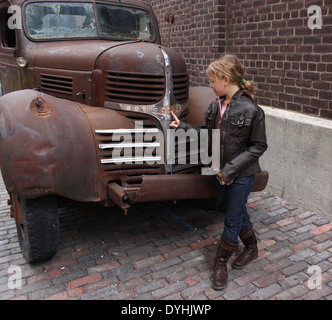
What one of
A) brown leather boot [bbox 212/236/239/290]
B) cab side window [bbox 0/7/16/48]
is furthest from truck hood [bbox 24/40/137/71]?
brown leather boot [bbox 212/236/239/290]

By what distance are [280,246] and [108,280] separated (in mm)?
1601

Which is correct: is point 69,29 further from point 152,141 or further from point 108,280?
point 108,280

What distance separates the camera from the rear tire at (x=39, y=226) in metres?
2.76

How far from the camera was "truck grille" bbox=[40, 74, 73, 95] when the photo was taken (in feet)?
11.5

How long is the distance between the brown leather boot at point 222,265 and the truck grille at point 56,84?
2.04 m

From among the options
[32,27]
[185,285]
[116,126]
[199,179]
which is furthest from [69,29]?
[185,285]

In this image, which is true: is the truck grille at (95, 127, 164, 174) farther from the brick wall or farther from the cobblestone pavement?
the brick wall

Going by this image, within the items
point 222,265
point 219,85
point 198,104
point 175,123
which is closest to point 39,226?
point 175,123

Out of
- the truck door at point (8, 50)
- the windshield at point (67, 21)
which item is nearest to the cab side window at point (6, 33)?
the truck door at point (8, 50)

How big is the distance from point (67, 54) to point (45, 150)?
1.39 m

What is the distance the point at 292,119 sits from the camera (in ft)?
13.5

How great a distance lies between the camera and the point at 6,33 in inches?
177

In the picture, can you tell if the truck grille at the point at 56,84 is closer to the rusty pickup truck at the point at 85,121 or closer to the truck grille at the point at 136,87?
the rusty pickup truck at the point at 85,121

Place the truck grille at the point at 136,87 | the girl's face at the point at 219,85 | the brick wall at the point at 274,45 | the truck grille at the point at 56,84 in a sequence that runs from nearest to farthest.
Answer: the girl's face at the point at 219,85 < the truck grille at the point at 136,87 < the truck grille at the point at 56,84 < the brick wall at the point at 274,45
